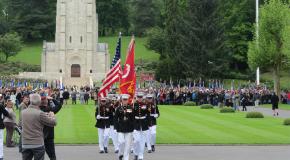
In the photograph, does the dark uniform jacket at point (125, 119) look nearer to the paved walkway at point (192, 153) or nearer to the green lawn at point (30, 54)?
the paved walkway at point (192, 153)

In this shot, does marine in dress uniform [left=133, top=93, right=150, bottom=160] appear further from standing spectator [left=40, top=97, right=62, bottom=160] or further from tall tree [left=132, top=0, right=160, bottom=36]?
tall tree [left=132, top=0, right=160, bottom=36]

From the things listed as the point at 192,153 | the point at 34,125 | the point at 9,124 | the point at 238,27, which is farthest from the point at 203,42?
the point at 34,125

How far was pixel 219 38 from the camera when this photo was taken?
9288 cm

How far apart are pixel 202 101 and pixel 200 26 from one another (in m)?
31.0

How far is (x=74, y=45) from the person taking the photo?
110 m

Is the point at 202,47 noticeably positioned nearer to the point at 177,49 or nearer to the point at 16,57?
the point at 177,49

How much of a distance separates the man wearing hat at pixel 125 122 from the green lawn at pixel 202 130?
6404 millimetres

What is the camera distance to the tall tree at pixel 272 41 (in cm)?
6794

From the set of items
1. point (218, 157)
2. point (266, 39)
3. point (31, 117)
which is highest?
point (266, 39)

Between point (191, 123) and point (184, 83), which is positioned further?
point (184, 83)

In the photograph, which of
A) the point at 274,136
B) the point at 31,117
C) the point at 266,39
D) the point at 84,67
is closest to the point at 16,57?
the point at 84,67

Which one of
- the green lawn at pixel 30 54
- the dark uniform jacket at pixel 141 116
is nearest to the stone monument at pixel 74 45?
the green lawn at pixel 30 54

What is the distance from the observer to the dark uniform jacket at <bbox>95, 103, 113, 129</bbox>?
2467 centimetres

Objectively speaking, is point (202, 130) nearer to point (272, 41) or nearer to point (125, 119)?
point (125, 119)
